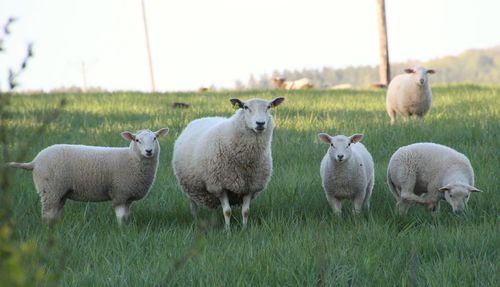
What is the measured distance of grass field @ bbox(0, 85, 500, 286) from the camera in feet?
13.1

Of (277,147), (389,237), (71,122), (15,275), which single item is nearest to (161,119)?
(71,122)

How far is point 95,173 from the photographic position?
5855 millimetres

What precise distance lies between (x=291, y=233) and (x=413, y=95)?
24.9 feet

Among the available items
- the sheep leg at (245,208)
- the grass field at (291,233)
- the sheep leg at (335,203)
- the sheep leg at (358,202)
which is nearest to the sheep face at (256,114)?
the sheep leg at (245,208)

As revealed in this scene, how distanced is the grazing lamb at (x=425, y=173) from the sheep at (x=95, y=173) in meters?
2.23

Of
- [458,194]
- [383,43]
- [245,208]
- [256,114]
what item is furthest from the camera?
[383,43]

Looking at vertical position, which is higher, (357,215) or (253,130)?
(253,130)

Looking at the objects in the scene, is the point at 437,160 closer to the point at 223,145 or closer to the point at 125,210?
the point at 223,145

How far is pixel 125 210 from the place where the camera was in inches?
234

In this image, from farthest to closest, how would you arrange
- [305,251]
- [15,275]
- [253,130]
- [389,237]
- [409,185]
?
[409,185] < [253,130] < [389,237] < [305,251] < [15,275]

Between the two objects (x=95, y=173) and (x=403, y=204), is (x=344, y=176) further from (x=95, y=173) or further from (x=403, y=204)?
(x=95, y=173)

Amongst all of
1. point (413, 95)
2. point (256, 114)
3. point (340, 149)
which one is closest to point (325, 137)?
point (340, 149)

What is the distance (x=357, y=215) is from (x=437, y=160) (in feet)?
3.35

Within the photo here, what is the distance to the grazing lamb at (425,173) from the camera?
20.2ft
